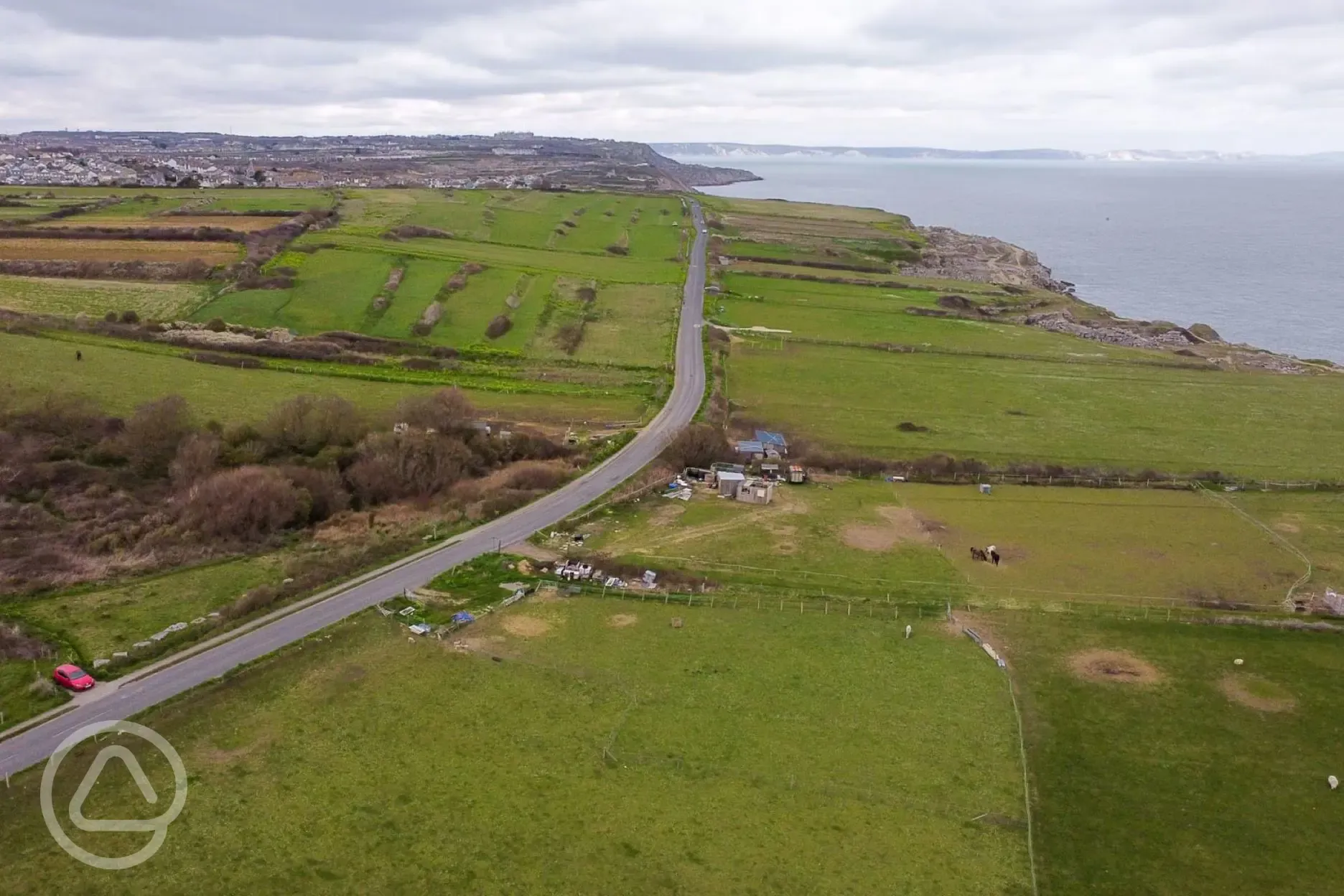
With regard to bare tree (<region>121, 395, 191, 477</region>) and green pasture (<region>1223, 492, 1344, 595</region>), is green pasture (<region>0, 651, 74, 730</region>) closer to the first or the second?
bare tree (<region>121, 395, 191, 477</region>)

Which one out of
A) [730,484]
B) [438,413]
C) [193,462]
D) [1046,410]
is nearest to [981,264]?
[1046,410]

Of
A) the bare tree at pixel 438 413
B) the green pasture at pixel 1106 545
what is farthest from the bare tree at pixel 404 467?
the green pasture at pixel 1106 545

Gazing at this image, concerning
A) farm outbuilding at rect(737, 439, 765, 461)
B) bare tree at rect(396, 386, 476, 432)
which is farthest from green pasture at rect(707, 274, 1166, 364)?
bare tree at rect(396, 386, 476, 432)

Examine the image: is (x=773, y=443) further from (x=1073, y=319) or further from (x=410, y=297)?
(x=1073, y=319)

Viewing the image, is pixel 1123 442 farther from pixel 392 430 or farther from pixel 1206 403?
pixel 392 430

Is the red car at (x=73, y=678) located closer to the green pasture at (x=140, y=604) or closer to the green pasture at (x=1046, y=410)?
the green pasture at (x=140, y=604)

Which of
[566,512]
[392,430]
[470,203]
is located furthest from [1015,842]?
[470,203]
